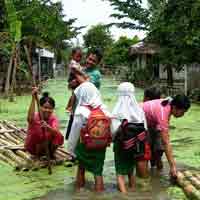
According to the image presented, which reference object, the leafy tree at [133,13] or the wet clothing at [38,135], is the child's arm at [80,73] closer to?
the wet clothing at [38,135]

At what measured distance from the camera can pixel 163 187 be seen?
655cm

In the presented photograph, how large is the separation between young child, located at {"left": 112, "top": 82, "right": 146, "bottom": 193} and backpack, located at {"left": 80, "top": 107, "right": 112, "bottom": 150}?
0.11 metres

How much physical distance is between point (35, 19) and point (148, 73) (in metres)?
10.0

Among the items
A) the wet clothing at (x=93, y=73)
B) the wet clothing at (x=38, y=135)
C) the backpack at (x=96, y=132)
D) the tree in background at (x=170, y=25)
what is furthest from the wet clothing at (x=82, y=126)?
the tree in background at (x=170, y=25)

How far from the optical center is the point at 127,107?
6.36 meters

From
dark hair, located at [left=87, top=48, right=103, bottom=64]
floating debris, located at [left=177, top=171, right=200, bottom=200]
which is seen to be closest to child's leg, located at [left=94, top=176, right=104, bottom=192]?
floating debris, located at [left=177, top=171, right=200, bottom=200]

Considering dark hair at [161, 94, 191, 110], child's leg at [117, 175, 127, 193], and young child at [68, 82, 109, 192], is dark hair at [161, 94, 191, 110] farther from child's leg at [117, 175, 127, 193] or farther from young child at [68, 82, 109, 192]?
child's leg at [117, 175, 127, 193]

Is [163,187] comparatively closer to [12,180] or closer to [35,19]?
[12,180]

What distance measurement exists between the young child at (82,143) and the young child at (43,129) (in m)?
0.94

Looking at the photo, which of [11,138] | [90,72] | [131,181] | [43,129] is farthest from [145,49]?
[131,181]

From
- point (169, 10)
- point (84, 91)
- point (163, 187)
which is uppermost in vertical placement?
point (169, 10)

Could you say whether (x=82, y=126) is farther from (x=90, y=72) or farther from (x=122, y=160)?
(x=90, y=72)

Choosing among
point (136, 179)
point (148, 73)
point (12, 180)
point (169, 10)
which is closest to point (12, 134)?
point (12, 180)

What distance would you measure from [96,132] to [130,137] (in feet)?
1.32
